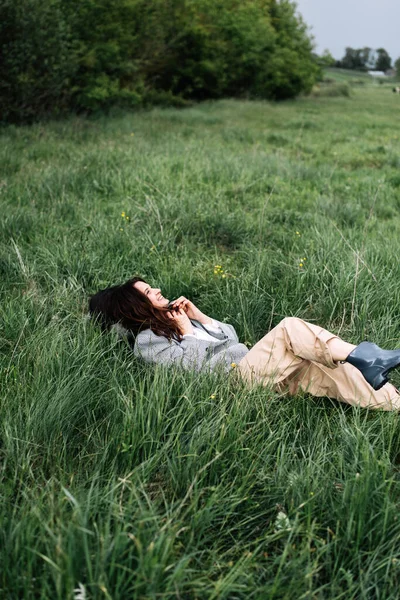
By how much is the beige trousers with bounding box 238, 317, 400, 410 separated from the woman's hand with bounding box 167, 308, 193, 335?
498 millimetres

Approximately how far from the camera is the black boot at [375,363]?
231 cm

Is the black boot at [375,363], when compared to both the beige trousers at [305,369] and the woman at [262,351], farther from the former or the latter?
the beige trousers at [305,369]

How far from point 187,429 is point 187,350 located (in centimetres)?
80

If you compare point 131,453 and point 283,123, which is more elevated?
point 283,123

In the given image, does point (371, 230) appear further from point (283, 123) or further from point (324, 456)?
point (283, 123)

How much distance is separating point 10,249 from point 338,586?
11.3 ft

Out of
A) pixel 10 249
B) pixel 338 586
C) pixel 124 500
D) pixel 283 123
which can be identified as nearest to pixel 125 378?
pixel 124 500

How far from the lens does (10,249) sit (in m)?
4.06

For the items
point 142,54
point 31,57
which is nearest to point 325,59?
point 142,54

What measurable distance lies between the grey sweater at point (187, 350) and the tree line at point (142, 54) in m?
9.60

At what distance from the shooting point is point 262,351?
267 cm

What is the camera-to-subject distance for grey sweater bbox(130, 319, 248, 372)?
9.00ft

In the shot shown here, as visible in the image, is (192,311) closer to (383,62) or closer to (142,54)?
(142,54)

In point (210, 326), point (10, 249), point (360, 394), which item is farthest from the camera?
point (10, 249)
